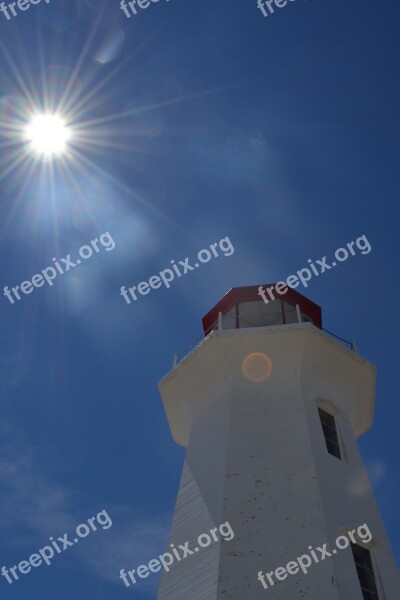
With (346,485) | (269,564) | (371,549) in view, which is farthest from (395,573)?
(269,564)

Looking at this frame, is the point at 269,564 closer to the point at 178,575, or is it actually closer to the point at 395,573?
the point at 178,575

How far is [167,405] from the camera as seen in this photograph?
18.9 metres

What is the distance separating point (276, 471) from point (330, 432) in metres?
2.95

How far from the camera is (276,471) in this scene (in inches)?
531

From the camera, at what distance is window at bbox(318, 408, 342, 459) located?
15.3 meters

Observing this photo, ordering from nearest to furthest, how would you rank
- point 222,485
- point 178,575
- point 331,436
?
point 178,575 → point 222,485 → point 331,436

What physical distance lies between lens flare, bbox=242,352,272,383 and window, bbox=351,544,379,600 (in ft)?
17.0

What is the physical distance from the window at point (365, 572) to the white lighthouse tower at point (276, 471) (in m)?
0.03

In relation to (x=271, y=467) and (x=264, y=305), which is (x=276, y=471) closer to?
(x=271, y=467)

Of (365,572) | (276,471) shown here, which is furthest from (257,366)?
(365,572)

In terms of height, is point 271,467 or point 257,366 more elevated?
point 257,366

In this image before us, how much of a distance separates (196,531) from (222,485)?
3.70ft

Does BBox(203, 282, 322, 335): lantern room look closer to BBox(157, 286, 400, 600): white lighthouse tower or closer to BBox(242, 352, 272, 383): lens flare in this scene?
BBox(157, 286, 400, 600): white lighthouse tower

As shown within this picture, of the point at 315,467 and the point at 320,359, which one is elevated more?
the point at 320,359
